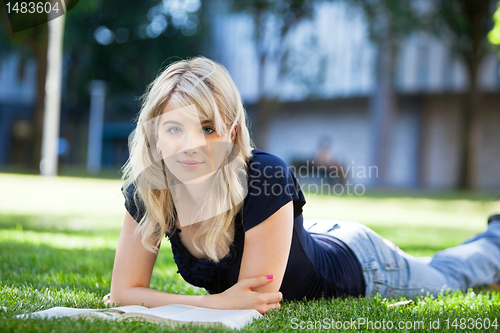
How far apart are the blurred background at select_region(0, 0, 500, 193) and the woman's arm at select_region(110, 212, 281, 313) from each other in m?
11.0

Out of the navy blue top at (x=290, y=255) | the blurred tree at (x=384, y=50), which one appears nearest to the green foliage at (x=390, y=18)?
the blurred tree at (x=384, y=50)

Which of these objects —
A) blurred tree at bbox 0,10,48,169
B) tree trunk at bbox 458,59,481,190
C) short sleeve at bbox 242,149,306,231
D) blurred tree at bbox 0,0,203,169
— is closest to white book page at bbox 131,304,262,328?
short sleeve at bbox 242,149,306,231

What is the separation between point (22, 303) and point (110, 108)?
34.6 metres

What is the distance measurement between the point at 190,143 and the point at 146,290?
794mm

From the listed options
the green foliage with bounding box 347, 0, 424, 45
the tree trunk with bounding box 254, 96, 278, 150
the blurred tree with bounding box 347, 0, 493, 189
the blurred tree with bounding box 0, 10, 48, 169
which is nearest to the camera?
the blurred tree with bounding box 0, 10, 48, 169

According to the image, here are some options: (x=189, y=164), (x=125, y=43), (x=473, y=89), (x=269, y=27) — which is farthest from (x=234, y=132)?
(x=125, y=43)

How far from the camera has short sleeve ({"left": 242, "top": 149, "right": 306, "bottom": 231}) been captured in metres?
2.15

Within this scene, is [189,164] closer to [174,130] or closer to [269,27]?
[174,130]

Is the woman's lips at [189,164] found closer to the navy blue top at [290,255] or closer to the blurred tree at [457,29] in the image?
the navy blue top at [290,255]

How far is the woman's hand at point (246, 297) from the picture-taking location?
2131mm

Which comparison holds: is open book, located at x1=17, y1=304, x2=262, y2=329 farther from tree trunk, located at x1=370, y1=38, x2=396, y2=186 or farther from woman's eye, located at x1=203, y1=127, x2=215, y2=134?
tree trunk, located at x1=370, y1=38, x2=396, y2=186

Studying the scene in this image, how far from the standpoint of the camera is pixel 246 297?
214cm

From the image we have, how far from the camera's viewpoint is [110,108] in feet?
116

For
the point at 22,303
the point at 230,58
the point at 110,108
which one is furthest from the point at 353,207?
the point at 110,108
